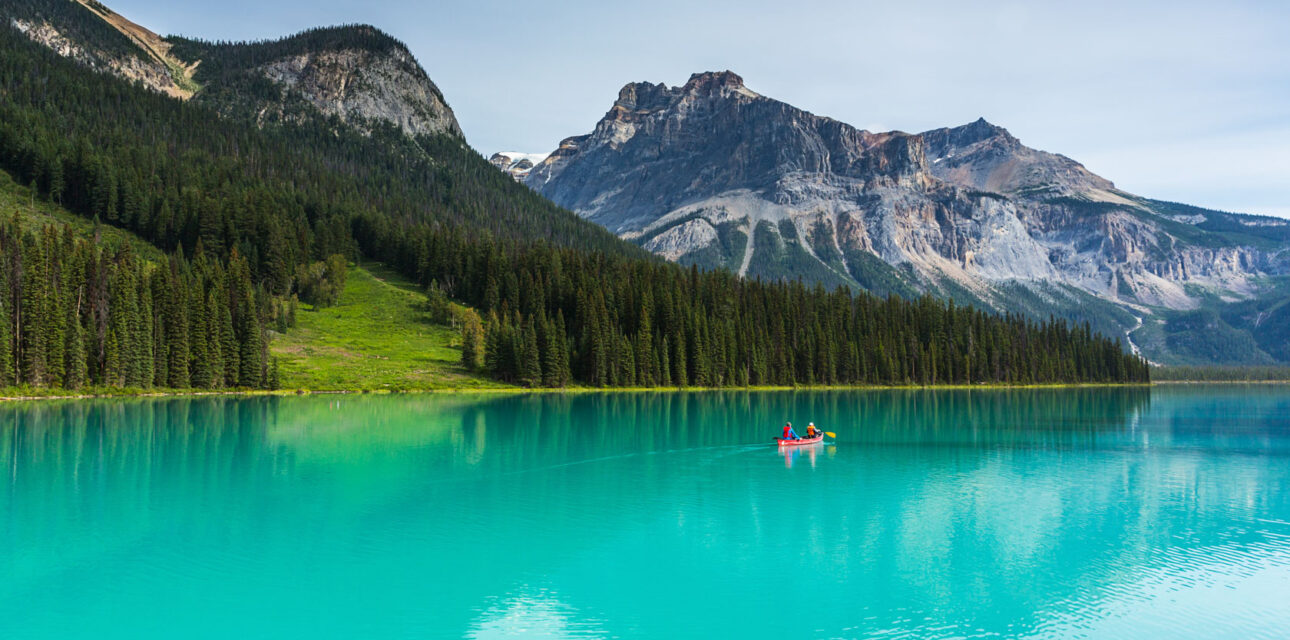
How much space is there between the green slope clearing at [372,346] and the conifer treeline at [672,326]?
9.77m

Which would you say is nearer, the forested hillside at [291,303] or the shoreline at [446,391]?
the shoreline at [446,391]

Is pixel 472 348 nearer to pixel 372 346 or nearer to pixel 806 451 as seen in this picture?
pixel 372 346

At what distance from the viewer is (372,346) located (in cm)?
13812

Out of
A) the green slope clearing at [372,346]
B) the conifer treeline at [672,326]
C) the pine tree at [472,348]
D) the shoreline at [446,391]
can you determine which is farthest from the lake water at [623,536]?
the conifer treeline at [672,326]

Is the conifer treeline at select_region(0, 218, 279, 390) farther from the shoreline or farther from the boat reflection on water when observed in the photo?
the boat reflection on water

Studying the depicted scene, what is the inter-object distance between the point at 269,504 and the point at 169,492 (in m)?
6.41

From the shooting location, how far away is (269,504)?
3575cm

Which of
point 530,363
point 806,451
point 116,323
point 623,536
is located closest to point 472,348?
point 530,363

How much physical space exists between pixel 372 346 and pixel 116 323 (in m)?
42.5

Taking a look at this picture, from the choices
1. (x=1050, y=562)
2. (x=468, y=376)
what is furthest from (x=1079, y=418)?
(x=468, y=376)

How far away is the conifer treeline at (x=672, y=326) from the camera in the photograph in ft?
467

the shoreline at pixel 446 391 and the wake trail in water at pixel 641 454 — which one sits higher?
the shoreline at pixel 446 391

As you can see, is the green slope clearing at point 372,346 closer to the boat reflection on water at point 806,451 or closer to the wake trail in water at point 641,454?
the wake trail in water at point 641,454

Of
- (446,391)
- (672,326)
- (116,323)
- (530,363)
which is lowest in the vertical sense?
(446,391)
